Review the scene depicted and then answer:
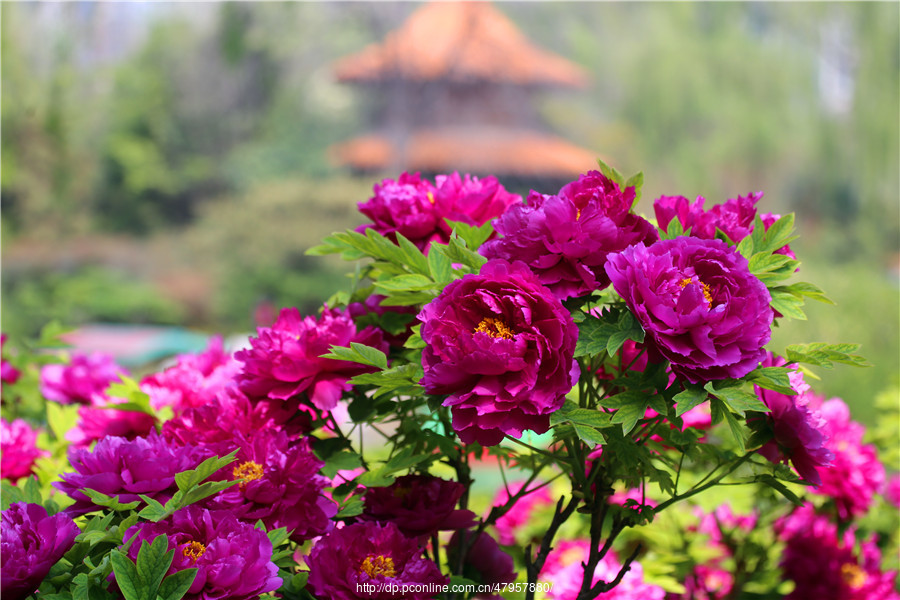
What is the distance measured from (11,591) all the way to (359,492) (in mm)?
274

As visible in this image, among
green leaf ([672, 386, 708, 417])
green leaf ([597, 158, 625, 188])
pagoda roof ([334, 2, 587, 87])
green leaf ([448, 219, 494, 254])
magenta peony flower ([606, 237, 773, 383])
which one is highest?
pagoda roof ([334, 2, 587, 87])

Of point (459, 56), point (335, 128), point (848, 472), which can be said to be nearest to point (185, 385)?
point (848, 472)

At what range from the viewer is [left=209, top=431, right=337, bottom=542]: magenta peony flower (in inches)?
25.6

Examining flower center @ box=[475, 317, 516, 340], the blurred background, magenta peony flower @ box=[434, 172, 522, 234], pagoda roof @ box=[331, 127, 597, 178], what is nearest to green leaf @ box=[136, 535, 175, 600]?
flower center @ box=[475, 317, 516, 340]

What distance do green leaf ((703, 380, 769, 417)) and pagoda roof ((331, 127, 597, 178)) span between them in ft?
37.2

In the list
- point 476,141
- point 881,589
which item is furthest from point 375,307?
point 476,141

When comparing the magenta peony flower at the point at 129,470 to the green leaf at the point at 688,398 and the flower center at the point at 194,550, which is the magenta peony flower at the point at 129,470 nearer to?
the flower center at the point at 194,550

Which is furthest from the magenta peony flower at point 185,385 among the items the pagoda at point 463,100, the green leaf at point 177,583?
the pagoda at point 463,100

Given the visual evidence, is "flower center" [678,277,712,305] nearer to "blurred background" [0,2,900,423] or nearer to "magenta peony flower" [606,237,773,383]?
"magenta peony flower" [606,237,773,383]

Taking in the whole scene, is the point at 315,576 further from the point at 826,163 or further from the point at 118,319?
the point at 826,163

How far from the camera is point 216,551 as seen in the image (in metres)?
0.57

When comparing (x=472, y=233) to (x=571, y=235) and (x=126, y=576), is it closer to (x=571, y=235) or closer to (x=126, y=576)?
(x=571, y=235)

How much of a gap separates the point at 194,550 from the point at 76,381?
711mm

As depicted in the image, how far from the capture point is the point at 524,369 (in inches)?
21.9
